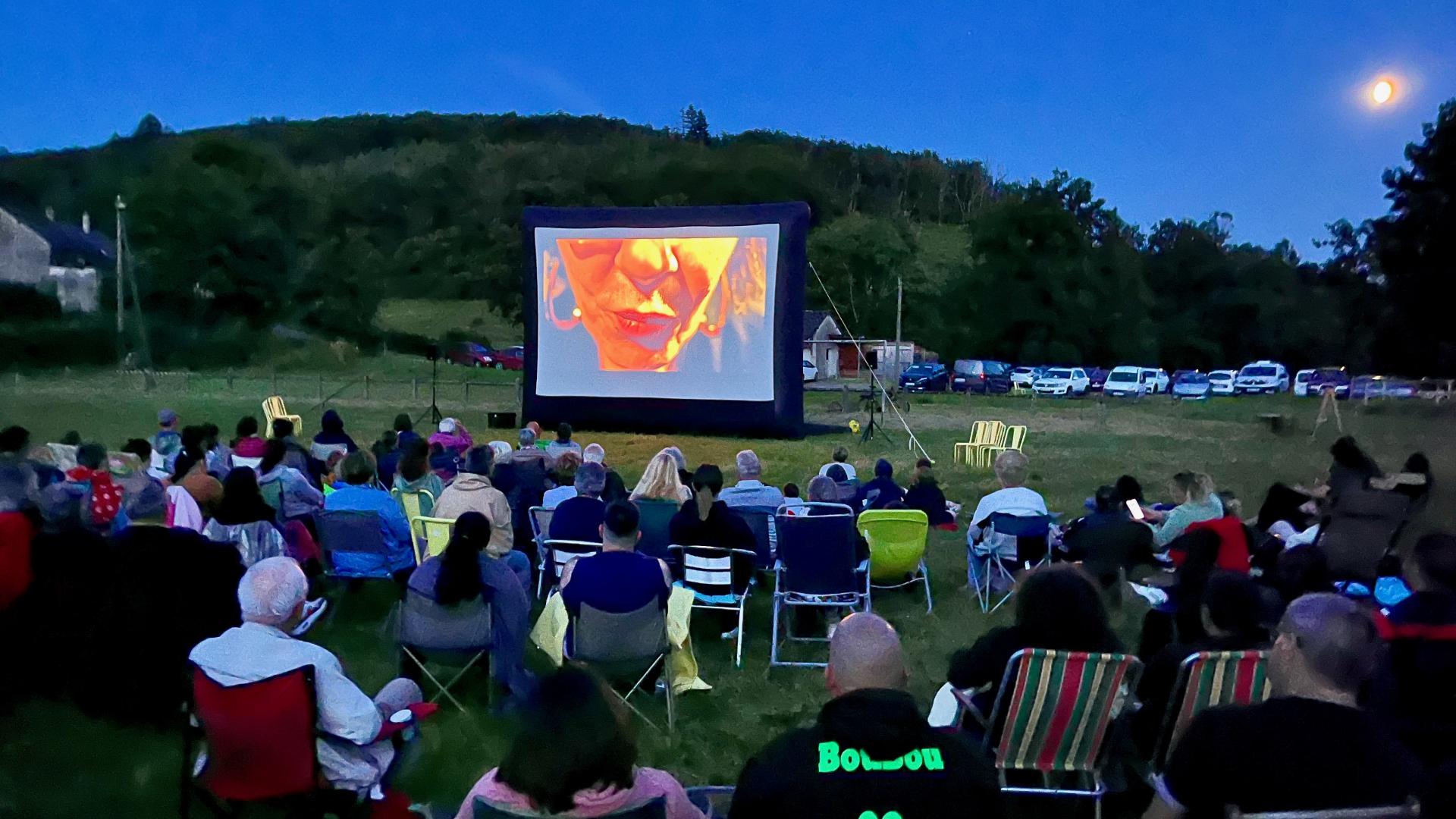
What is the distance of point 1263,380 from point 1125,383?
166 inches

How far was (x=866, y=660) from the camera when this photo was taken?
188cm

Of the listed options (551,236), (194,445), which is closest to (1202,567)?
(194,445)

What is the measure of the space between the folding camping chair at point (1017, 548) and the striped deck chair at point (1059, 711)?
7.77 ft

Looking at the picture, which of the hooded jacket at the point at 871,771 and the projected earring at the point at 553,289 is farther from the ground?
the projected earring at the point at 553,289

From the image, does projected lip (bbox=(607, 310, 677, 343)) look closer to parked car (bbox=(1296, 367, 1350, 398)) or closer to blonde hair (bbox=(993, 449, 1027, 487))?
blonde hair (bbox=(993, 449, 1027, 487))

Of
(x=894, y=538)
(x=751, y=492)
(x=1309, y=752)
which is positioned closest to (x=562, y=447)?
(x=751, y=492)

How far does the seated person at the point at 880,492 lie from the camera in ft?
19.9

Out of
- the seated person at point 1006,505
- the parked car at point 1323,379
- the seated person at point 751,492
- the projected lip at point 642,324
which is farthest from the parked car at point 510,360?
the seated person at point 1006,505

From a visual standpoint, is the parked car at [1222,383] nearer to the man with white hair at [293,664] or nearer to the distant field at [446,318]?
the distant field at [446,318]

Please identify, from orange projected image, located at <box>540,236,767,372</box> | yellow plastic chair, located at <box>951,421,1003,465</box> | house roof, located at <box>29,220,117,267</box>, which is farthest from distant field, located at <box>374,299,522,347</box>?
yellow plastic chair, located at <box>951,421,1003,465</box>

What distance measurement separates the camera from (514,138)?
219 feet

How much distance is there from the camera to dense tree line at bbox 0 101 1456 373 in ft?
110

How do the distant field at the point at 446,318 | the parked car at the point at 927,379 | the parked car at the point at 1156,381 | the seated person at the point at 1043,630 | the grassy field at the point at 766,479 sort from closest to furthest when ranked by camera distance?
1. the seated person at the point at 1043,630
2. the grassy field at the point at 766,479
3. the parked car at the point at 927,379
4. the parked car at the point at 1156,381
5. the distant field at the point at 446,318

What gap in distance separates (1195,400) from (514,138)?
52.6m
